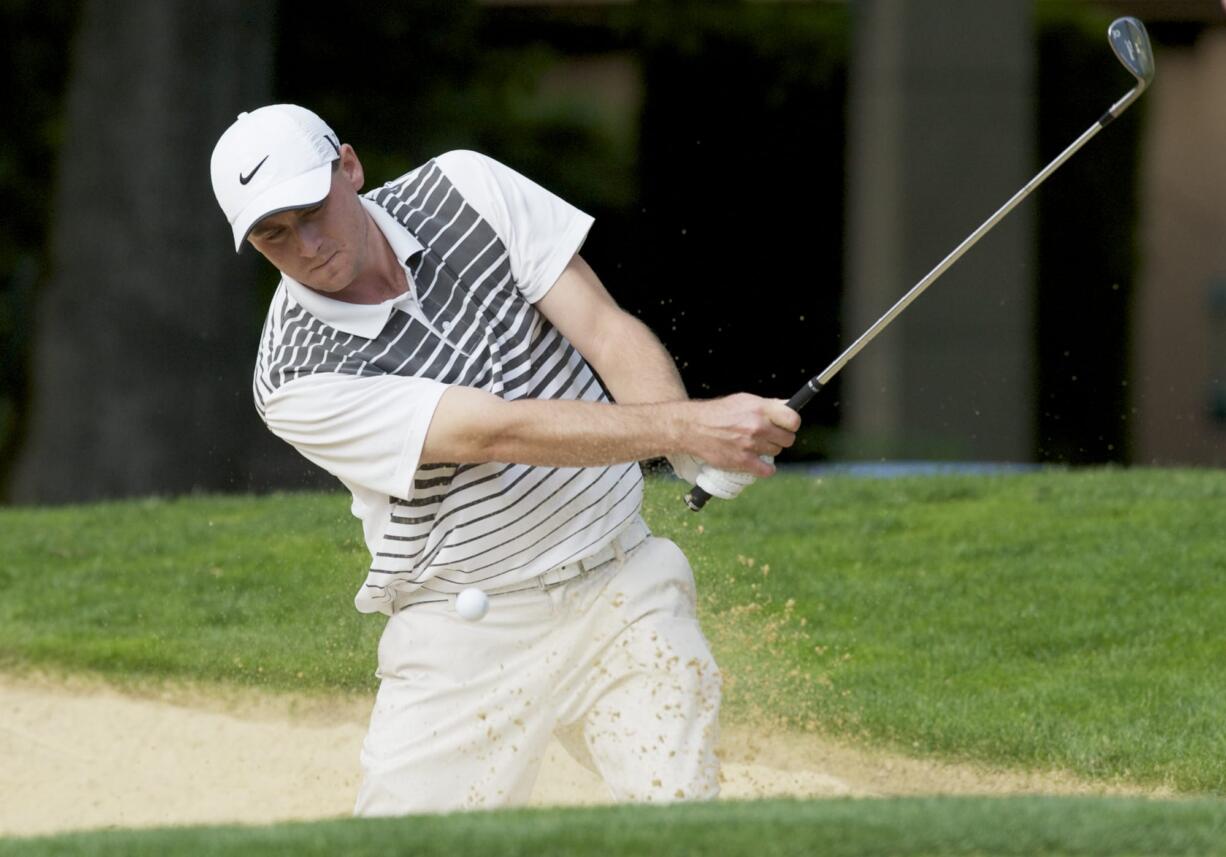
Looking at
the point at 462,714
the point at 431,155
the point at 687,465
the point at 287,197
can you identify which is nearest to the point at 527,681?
the point at 462,714

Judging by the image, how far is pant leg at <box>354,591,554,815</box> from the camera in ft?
13.4

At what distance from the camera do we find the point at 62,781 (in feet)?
19.9

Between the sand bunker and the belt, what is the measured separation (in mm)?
1664

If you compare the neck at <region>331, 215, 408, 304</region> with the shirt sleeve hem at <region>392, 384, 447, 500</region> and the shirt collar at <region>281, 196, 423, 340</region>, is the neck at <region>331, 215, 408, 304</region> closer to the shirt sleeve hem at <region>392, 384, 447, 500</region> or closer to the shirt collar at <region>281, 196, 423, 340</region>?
the shirt collar at <region>281, 196, 423, 340</region>

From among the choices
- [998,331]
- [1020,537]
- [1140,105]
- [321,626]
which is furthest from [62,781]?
[1140,105]

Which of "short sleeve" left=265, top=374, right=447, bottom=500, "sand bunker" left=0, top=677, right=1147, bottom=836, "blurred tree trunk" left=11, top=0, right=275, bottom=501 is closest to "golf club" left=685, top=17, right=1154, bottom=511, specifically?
"short sleeve" left=265, top=374, right=447, bottom=500

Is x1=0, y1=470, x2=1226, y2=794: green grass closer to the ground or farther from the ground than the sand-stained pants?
closer to the ground

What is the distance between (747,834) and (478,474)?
1109 mm

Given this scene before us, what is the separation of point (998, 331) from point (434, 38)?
431 centimetres

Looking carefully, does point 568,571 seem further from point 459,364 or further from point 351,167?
point 351,167

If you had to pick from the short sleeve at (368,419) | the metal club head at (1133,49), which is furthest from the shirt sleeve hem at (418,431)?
the metal club head at (1133,49)

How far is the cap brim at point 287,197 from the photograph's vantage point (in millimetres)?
3783

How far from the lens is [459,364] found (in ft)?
13.0

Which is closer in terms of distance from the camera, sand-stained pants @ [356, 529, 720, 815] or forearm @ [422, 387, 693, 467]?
forearm @ [422, 387, 693, 467]
